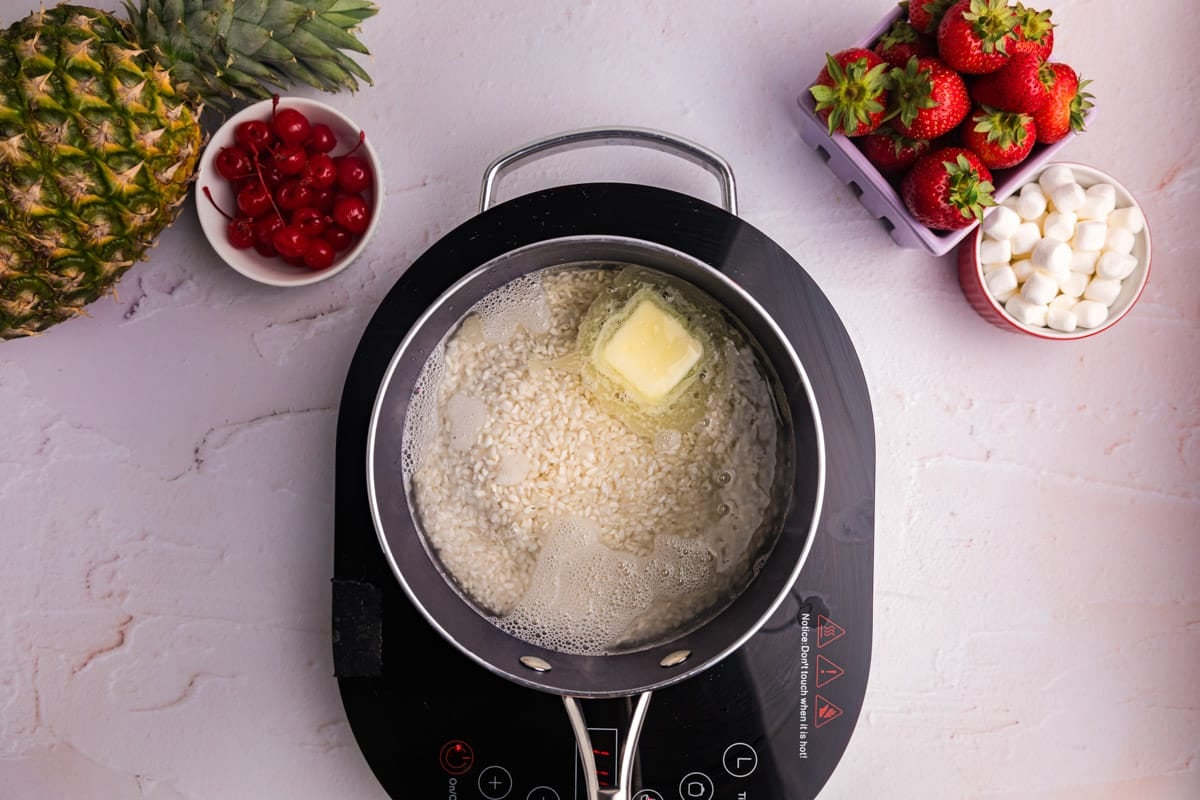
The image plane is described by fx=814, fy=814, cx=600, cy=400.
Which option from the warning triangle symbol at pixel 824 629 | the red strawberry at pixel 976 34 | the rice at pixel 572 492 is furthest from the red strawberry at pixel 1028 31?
the warning triangle symbol at pixel 824 629

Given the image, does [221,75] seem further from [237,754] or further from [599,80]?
[237,754]

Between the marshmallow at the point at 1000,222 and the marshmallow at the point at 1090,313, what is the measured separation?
13cm

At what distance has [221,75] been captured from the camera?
0.99 metres

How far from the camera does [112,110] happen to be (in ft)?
2.94

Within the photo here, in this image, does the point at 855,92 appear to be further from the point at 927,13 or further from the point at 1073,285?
the point at 1073,285

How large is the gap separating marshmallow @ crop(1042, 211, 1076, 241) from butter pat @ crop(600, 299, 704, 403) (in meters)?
0.49

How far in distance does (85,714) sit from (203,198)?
2.35ft

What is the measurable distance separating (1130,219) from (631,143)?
0.64 m

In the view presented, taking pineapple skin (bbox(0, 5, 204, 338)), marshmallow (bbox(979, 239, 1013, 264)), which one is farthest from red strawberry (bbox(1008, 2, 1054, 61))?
pineapple skin (bbox(0, 5, 204, 338))

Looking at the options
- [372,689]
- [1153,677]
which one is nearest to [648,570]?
[372,689]

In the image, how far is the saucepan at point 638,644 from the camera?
0.86 metres

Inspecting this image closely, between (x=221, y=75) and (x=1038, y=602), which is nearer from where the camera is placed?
(x=221, y=75)

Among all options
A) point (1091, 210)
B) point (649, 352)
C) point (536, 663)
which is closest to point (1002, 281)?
point (1091, 210)

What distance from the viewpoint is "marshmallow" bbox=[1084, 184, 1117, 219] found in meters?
1.03
